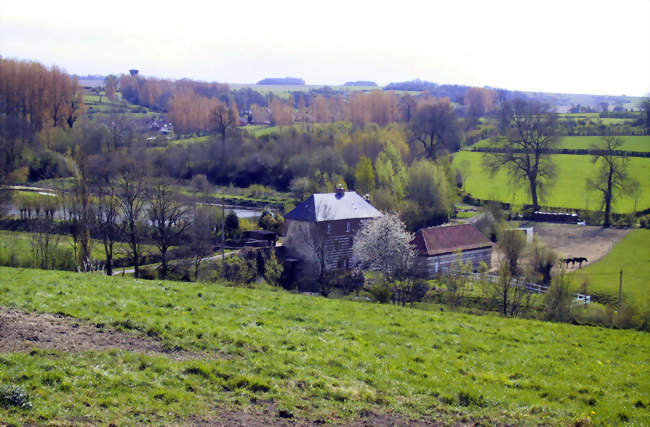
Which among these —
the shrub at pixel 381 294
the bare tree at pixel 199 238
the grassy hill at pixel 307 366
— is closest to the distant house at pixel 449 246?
the shrub at pixel 381 294

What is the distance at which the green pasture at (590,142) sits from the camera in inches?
2627

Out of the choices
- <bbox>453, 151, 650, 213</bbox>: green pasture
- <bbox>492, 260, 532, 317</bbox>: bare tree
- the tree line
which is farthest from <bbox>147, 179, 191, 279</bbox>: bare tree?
the tree line

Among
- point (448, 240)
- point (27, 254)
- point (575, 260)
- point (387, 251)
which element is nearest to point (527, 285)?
point (387, 251)

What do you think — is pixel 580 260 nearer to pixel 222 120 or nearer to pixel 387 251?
pixel 387 251

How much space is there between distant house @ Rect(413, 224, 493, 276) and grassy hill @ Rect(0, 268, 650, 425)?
21020 millimetres

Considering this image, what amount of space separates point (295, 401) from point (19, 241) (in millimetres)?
31453

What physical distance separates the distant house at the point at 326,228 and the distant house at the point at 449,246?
Answer: 13.4ft

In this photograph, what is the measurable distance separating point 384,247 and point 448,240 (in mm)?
7918

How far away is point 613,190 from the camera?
5716 centimetres

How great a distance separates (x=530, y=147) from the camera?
63.8 m

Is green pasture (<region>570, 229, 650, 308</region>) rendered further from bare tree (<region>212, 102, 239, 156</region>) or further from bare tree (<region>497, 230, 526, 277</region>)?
bare tree (<region>212, 102, 239, 156</region>)

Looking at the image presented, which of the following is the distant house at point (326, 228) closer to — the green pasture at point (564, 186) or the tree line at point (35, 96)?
the green pasture at point (564, 186)

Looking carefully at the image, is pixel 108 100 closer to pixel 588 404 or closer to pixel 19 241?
pixel 19 241

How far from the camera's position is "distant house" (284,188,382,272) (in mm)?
36709
